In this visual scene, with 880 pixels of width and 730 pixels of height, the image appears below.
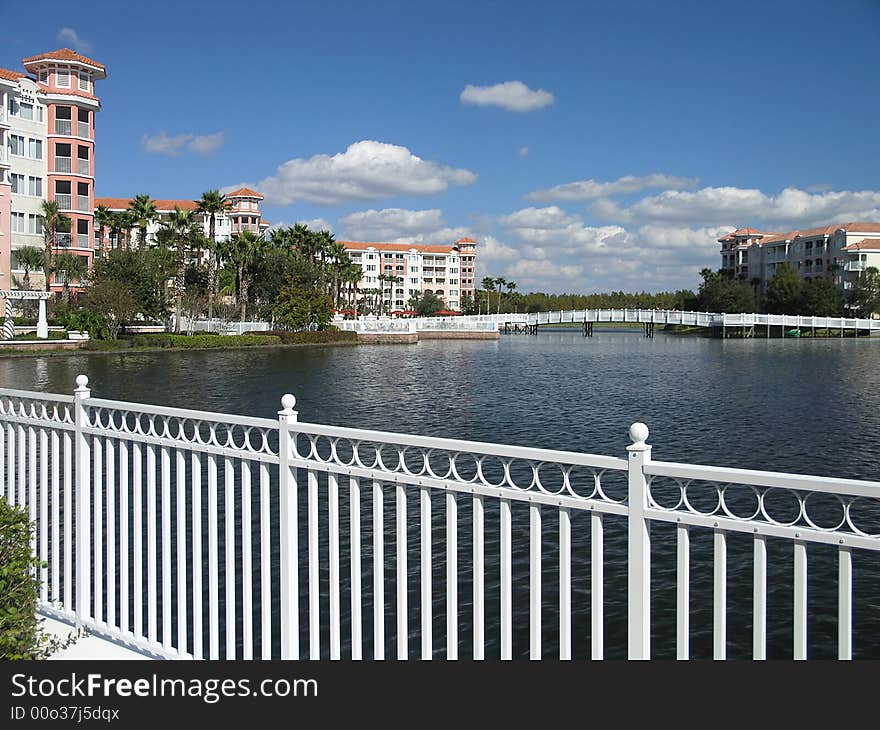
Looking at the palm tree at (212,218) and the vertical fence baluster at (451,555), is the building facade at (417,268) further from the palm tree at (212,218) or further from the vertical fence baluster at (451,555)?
the vertical fence baluster at (451,555)

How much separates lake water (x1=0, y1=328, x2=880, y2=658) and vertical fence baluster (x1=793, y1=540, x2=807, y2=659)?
158 inches

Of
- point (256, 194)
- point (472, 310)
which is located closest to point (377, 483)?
point (256, 194)

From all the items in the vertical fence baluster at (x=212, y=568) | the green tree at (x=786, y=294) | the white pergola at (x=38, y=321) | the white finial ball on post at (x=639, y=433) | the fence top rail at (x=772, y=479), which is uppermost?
the green tree at (x=786, y=294)

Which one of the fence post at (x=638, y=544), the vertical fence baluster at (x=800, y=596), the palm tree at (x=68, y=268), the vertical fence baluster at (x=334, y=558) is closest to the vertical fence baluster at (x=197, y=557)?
the vertical fence baluster at (x=334, y=558)

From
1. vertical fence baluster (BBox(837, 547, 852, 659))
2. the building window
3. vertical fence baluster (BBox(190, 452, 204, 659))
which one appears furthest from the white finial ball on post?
the building window

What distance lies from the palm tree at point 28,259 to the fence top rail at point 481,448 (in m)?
50.1

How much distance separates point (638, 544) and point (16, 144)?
56.9 meters

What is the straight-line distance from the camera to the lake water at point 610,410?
7.63m

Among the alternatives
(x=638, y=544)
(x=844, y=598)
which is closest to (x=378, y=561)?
(x=638, y=544)

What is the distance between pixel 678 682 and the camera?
2.78 m

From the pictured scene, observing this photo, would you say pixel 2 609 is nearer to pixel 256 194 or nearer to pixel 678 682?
pixel 678 682

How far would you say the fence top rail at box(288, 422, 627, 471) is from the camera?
9.76 feet

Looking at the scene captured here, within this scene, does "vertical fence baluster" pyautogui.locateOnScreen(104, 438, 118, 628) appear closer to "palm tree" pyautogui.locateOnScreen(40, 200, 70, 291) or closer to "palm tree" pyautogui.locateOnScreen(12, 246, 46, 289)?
"palm tree" pyautogui.locateOnScreen(40, 200, 70, 291)

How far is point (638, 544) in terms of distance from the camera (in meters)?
2.98
